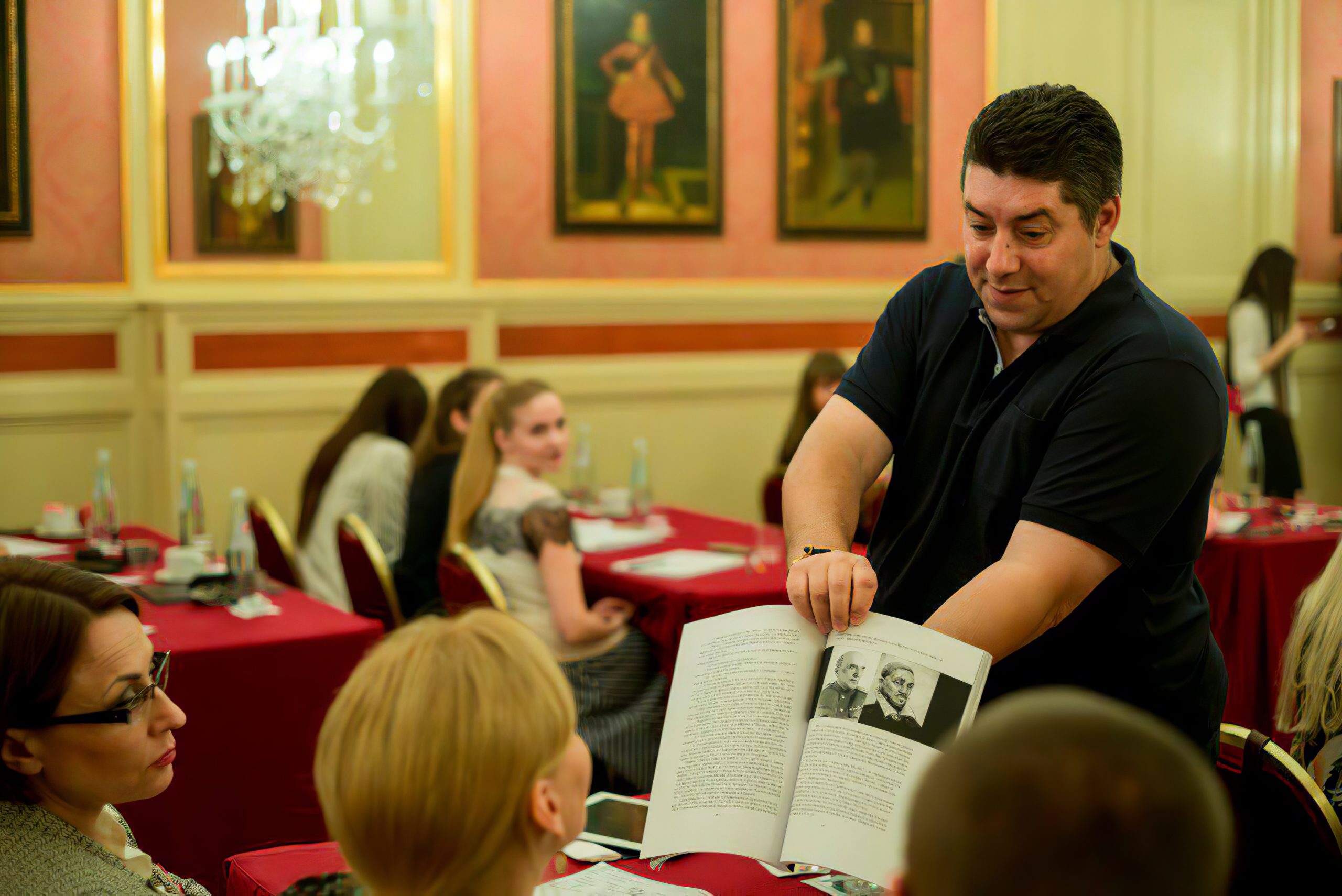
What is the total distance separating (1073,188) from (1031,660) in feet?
1.81

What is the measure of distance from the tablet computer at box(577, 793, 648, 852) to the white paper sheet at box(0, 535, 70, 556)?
9.18 ft

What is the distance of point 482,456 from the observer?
12.7 ft

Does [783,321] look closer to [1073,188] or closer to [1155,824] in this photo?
[1073,188]

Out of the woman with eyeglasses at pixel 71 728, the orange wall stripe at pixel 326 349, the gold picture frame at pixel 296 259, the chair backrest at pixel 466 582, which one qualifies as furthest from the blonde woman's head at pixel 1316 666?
the gold picture frame at pixel 296 259

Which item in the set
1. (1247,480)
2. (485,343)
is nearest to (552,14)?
(485,343)

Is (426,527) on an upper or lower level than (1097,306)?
lower

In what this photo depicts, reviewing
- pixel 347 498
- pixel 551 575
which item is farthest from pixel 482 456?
pixel 347 498

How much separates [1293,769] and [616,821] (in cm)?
90

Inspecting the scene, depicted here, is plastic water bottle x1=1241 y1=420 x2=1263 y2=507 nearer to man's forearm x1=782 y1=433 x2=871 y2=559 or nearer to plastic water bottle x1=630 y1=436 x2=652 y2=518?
plastic water bottle x1=630 y1=436 x2=652 y2=518

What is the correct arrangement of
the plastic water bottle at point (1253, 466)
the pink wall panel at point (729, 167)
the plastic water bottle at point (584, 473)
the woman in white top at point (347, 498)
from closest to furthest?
the woman in white top at point (347, 498) < the plastic water bottle at point (1253, 466) < the plastic water bottle at point (584, 473) < the pink wall panel at point (729, 167)

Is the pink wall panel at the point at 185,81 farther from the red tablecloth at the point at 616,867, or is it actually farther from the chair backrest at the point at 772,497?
the red tablecloth at the point at 616,867

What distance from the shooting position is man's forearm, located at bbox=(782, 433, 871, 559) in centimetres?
170

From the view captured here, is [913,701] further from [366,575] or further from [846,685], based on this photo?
[366,575]

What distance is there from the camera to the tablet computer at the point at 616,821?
1.75 metres
